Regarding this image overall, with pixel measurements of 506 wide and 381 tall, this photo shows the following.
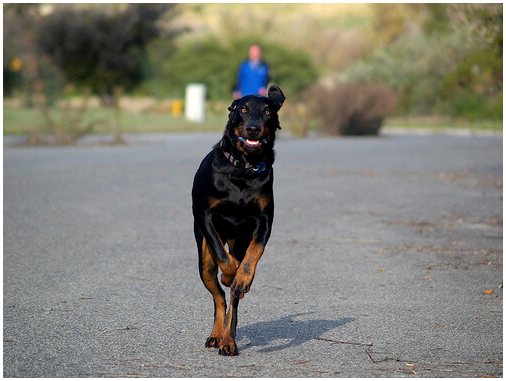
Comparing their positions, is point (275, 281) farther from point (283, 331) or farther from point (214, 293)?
point (214, 293)

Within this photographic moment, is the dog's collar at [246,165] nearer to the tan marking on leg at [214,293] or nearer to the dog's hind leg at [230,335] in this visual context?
the tan marking on leg at [214,293]

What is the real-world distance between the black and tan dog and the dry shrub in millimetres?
26302

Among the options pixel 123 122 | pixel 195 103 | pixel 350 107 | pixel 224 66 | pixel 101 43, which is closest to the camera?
pixel 350 107

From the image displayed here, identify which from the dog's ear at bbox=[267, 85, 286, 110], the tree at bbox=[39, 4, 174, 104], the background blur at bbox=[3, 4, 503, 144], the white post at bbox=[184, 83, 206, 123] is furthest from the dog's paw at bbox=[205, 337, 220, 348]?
the tree at bbox=[39, 4, 174, 104]

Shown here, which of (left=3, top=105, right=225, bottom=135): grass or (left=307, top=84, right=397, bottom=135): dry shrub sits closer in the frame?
(left=3, top=105, right=225, bottom=135): grass

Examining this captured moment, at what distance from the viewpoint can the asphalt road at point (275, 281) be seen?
5.73 metres

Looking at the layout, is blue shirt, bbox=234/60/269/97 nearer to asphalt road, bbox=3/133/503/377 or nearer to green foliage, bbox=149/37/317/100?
asphalt road, bbox=3/133/503/377

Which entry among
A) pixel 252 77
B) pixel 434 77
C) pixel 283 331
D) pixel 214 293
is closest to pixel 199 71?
pixel 434 77

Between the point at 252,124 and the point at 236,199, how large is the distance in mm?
404

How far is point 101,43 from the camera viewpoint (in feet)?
162

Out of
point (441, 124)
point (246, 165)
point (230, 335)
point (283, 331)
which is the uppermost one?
point (246, 165)

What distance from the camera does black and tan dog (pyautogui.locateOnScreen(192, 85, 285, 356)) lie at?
18.8ft

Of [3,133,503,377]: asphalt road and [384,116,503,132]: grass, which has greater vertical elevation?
[3,133,503,377]: asphalt road

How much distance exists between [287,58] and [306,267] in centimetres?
3885
